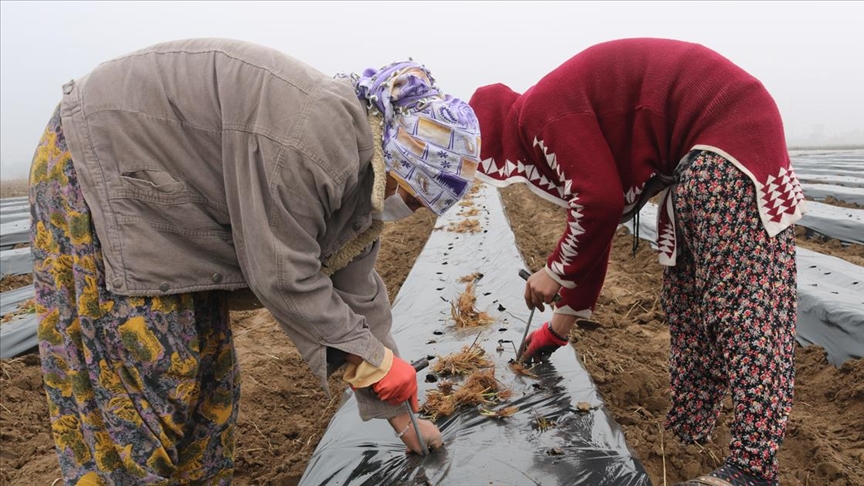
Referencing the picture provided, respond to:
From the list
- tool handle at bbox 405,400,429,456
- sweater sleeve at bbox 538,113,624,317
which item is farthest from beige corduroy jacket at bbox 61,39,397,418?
sweater sleeve at bbox 538,113,624,317

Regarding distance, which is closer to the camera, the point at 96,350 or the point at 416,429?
the point at 96,350

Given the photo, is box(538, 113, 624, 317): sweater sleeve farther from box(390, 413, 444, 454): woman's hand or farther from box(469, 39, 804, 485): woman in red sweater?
box(390, 413, 444, 454): woman's hand

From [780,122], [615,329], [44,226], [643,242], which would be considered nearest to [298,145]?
[44,226]

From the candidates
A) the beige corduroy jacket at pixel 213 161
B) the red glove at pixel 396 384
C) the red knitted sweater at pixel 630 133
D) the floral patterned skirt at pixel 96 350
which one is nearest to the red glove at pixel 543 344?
the red knitted sweater at pixel 630 133

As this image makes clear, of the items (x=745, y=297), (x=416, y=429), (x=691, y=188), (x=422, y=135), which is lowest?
(x=416, y=429)

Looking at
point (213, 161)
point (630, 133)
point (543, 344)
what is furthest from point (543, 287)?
point (213, 161)

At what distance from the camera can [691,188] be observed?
1.71 metres

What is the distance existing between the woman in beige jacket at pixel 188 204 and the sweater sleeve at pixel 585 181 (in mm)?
456

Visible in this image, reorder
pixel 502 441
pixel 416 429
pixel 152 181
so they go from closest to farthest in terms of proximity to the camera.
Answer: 1. pixel 152 181
2. pixel 416 429
3. pixel 502 441

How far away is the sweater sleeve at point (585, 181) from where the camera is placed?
1759mm

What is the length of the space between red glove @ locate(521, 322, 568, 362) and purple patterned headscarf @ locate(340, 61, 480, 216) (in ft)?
4.02

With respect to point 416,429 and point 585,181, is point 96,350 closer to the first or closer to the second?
point 416,429

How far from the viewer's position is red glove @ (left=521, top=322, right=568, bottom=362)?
8.09 ft

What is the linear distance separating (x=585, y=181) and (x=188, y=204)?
45.7 inches
